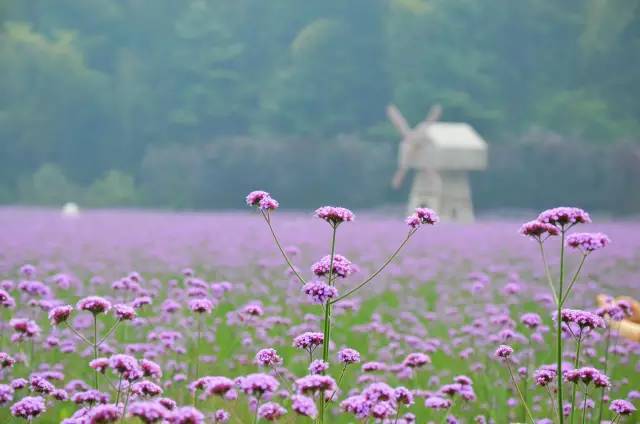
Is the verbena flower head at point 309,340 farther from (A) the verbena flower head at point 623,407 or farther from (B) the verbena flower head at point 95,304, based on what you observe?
(A) the verbena flower head at point 623,407

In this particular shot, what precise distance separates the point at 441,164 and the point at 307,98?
13.2m

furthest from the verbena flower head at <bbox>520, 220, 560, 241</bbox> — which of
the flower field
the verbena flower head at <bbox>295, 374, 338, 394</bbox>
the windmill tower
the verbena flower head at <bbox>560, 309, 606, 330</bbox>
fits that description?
the windmill tower

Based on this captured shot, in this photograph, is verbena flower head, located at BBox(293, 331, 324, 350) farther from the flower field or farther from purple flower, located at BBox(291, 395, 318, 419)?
purple flower, located at BBox(291, 395, 318, 419)

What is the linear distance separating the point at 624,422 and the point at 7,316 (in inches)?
195

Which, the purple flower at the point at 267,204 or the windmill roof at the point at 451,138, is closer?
the purple flower at the point at 267,204

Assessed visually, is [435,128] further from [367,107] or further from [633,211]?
[367,107]

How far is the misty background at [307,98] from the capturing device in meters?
34.9

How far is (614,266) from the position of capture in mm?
12922

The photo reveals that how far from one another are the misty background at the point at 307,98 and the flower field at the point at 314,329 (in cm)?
1806

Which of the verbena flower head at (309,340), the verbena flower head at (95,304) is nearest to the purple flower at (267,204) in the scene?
the verbena flower head at (309,340)

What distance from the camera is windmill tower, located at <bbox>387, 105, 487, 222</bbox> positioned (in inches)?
1054

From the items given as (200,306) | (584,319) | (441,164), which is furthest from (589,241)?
(441,164)

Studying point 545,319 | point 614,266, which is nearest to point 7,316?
point 545,319

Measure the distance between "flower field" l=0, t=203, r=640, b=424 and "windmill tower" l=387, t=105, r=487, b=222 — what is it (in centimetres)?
1027
